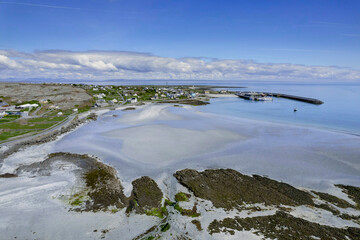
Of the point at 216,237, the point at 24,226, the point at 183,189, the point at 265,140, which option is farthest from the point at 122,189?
the point at 265,140

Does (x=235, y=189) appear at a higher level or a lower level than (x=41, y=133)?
lower

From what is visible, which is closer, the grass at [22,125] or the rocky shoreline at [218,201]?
the rocky shoreline at [218,201]

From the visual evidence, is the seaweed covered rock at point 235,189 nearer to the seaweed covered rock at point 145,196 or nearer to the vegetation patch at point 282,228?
the vegetation patch at point 282,228

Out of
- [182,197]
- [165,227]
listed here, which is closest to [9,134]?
[182,197]

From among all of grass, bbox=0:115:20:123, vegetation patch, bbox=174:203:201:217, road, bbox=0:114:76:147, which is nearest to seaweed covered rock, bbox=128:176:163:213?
vegetation patch, bbox=174:203:201:217

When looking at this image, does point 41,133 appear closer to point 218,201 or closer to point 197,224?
point 197,224

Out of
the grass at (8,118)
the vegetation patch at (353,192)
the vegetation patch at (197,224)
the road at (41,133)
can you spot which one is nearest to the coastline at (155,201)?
the vegetation patch at (197,224)

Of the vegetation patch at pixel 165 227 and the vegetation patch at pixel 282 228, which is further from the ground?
the vegetation patch at pixel 282 228
